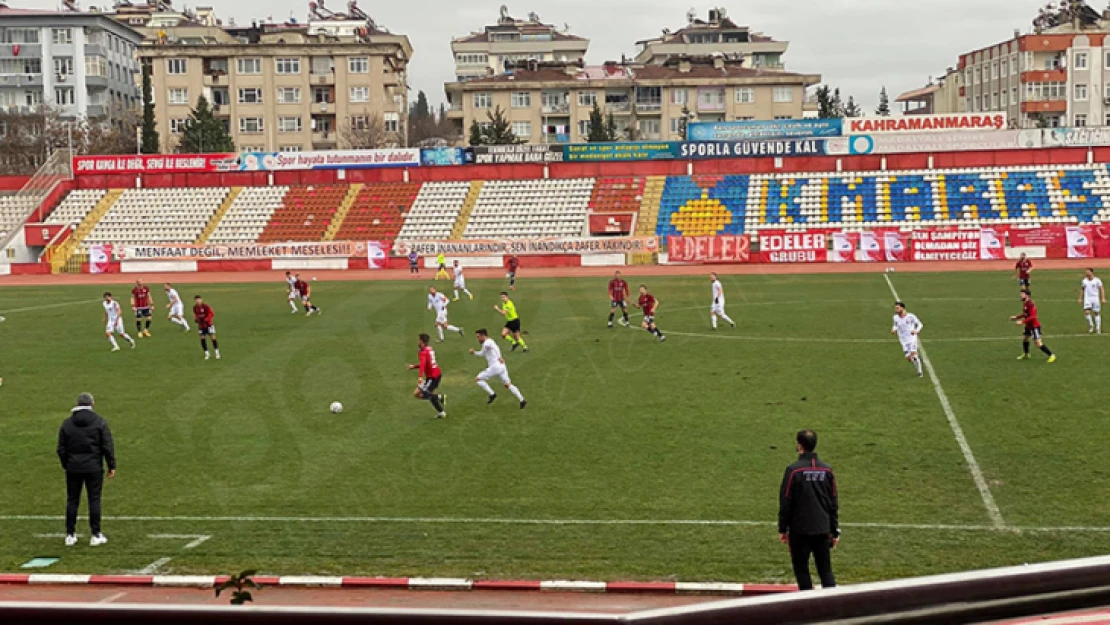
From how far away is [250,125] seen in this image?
343 ft

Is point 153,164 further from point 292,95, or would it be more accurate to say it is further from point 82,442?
point 82,442

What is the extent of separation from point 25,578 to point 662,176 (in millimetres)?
64374

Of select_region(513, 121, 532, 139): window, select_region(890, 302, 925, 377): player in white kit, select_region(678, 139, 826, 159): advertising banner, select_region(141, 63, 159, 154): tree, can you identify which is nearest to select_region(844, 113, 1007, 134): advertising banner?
select_region(678, 139, 826, 159): advertising banner

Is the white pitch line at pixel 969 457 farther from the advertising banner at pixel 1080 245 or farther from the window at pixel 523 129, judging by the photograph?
the window at pixel 523 129

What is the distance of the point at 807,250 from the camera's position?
61.3m

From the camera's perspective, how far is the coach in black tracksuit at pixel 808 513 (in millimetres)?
10422

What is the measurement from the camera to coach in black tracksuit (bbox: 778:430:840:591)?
10422 millimetres

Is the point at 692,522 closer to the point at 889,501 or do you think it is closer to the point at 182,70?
the point at 889,501

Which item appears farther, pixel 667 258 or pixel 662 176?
pixel 662 176

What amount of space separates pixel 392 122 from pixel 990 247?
63.9 m

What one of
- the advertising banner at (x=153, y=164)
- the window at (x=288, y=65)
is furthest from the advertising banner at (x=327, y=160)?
the window at (x=288, y=65)

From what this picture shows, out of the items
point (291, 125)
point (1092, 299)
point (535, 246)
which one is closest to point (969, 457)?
point (1092, 299)

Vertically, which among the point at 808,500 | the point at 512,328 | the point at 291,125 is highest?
the point at 291,125

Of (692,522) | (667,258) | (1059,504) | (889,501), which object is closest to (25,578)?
(692,522)
